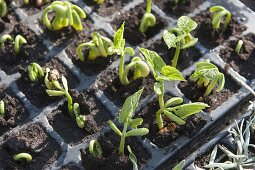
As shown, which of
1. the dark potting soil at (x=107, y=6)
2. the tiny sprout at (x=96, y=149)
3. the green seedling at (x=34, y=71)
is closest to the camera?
the tiny sprout at (x=96, y=149)

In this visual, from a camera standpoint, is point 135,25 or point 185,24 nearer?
point 185,24

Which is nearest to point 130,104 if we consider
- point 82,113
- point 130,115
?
point 130,115

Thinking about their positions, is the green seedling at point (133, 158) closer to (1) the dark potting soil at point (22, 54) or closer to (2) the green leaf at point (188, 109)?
(2) the green leaf at point (188, 109)

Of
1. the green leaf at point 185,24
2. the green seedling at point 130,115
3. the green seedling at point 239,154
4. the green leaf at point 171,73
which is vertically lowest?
the green seedling at point 239,154

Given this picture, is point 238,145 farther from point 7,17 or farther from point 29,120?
point 7,17

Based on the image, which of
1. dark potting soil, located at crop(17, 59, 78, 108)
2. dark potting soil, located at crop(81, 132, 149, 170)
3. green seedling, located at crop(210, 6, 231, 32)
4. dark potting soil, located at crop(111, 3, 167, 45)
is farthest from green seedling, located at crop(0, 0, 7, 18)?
green seedling, located at crop(210, 6, 231, 32)

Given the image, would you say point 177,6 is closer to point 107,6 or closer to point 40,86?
point 107,6

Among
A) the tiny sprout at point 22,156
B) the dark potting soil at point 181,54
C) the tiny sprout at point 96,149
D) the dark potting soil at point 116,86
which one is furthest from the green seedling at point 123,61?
the tiny sprout at point 22,156
